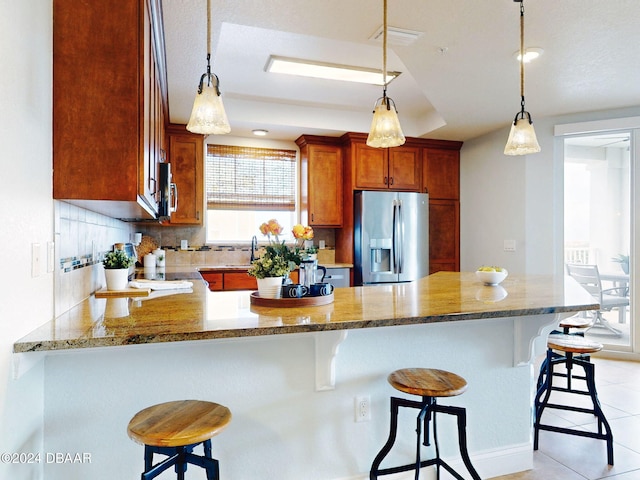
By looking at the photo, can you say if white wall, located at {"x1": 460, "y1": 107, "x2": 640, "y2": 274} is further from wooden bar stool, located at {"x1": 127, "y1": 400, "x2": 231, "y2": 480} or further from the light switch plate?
wooden bar stool, located at {"x1": 127, "y1": 400, "x2": 231, "y2": 480}

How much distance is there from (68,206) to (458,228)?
14.2 ft

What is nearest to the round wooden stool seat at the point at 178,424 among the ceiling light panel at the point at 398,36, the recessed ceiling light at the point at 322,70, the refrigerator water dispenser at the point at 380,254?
the ceiling light panel at the point at 398,36

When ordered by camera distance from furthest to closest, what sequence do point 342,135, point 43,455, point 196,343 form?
point 342,135 < point 196,343 < point 43,455

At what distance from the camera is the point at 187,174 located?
13.9ft

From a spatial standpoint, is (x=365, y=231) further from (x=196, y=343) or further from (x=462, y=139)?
(x=196, y=343)

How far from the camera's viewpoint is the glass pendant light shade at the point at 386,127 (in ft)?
6.18

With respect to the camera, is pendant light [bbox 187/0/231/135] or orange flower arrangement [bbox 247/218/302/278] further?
orange flower arrangement [bbox 247/218/302/278]

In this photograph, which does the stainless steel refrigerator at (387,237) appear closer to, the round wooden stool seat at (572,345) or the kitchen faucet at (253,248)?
the kitchen faucet at (253,248)

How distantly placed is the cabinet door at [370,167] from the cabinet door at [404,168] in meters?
0.08

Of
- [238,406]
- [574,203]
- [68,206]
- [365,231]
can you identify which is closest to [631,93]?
[574,203]

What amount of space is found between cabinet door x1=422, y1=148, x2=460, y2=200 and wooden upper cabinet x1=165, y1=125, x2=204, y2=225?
258 cm

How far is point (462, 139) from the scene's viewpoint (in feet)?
15.9

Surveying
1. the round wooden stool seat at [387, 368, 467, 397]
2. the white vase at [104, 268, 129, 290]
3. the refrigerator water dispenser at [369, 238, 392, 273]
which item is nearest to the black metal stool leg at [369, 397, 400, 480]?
the round wooden stool seat at [387, 368, 467, 397]

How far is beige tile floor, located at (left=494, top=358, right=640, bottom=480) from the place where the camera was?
2131 mm
